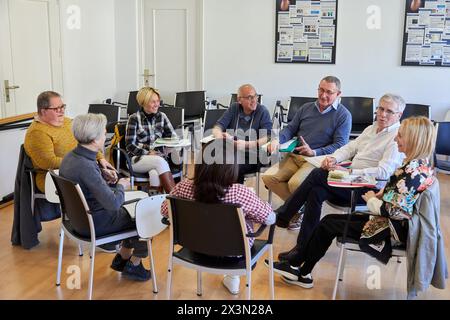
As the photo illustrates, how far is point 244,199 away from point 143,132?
2049 mm

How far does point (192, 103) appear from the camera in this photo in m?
6.99

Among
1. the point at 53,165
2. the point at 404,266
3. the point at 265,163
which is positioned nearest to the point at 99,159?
the point at 53,165

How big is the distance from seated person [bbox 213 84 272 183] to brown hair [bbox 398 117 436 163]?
73.7 inches

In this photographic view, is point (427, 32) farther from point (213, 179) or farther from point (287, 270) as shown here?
point (213, 179)

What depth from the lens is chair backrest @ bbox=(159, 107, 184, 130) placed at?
5.01 metres

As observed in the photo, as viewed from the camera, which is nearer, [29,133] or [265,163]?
[29,133]

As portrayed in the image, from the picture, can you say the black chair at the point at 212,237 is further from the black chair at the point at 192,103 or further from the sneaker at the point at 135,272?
the black chair at the point at 192,103

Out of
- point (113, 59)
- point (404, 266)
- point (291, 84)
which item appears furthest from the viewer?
point (113, 59)

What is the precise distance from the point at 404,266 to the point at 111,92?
5.24m

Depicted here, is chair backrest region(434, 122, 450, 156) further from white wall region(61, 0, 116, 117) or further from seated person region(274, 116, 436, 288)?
white wall region(61, 0, 116, 117)

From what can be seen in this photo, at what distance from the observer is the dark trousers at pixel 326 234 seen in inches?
117

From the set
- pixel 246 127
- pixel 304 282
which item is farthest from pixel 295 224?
pixel 304 282

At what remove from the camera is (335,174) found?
3.25 m
